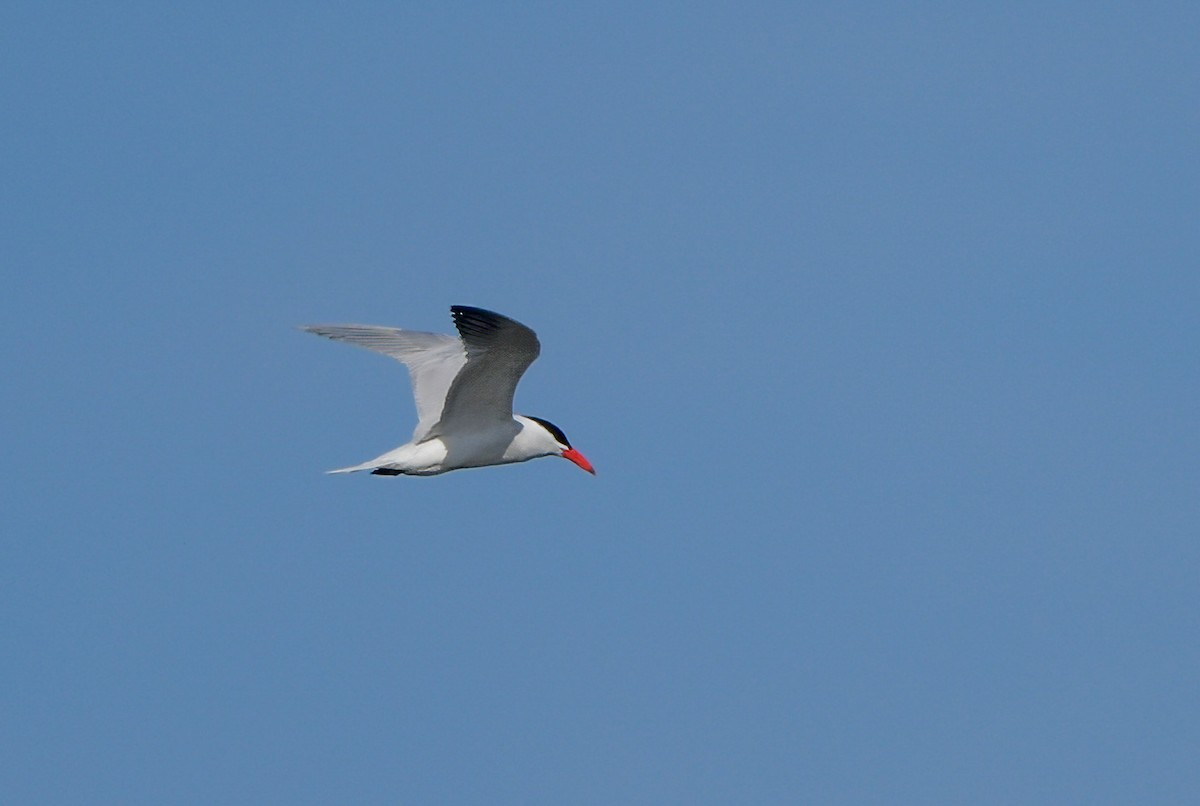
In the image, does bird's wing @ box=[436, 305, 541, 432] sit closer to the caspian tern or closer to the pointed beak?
the caspian tern

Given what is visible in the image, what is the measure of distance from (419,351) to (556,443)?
2.04m

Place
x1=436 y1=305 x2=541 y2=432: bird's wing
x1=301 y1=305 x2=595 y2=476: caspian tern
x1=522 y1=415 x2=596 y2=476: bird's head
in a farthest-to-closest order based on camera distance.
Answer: x1=522 y1=415 x2=596 y2=476: bird's head → x1=301 y1=305 x2=595 y2=476: caspian tern → x1=436 y1=305 x2=541 y2=432: bird's wing

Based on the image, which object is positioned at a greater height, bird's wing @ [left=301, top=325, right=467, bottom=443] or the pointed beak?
bird's wing @ [left=301, top=325, right=467, bottom=443]

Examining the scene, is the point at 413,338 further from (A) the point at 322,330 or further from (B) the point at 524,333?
(B) the point at 524,333

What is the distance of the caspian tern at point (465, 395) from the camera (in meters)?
14.0

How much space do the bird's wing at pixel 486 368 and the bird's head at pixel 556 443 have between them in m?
0.58

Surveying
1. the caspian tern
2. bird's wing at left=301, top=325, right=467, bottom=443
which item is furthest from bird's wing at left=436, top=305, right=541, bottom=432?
bird's wing at left=301, top=325, right=467, bottom=443

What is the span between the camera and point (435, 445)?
1566cm

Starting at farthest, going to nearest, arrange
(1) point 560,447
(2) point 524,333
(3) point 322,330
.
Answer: (3) point 322,330, (1) point 560,447, (2) point 524,333

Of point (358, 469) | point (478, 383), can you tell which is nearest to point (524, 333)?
point (478, 383)

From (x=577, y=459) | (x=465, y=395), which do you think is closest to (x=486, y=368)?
(x=465, y=395)

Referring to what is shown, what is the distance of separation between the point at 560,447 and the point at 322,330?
118 inches

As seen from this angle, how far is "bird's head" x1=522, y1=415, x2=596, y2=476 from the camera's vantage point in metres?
16.2

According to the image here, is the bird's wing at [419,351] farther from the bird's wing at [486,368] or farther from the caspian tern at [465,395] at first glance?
the bird's wing at [486,368]
